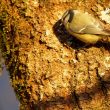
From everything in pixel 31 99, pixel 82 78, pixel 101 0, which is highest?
pixel 101 0

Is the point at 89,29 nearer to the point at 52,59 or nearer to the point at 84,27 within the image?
the point at 84,27

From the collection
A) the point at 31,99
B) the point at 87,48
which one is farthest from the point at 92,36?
the point at 31,99

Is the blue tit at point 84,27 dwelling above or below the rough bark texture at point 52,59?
above

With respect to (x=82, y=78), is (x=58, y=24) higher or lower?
higher

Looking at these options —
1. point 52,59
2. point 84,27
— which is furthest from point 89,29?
point 52,59

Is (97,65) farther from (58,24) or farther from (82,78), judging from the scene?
(58,24)
